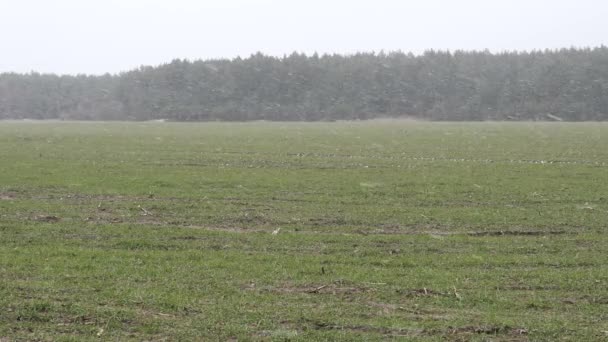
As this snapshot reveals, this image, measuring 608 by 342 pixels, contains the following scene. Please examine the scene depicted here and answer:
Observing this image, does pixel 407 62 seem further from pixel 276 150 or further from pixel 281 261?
pixel 281 261

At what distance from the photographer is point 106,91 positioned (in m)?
143

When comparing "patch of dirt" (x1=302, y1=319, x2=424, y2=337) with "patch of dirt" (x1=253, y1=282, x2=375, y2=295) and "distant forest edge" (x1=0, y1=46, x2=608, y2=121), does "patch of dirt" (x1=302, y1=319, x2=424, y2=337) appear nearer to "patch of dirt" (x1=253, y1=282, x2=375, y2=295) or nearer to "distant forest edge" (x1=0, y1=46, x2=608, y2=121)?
"patch of dirt" (x1=253, y1=282, x2=375, y2=295)

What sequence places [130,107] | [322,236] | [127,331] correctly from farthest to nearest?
[130,107] → [322,236] → [127,331]

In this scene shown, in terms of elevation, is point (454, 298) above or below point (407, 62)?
below

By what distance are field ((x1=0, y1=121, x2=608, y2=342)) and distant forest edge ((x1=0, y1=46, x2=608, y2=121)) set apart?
94.9 meters

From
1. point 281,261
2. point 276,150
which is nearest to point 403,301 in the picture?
point 281,261

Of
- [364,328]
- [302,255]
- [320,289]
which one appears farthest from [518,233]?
[364,328]

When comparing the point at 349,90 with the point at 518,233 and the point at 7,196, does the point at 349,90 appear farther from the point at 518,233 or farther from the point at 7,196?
the point at 518,233

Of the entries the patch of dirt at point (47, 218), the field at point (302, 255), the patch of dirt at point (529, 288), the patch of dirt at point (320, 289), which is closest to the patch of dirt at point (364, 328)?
the field at point (302, 255)

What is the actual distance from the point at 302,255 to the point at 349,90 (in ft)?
385

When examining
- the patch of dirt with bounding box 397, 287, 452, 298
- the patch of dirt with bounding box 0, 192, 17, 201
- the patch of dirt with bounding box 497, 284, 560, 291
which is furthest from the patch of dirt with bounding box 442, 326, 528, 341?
the patch of dirt with bounding box 0, 192, 17, 201

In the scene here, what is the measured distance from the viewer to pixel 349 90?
5069 inches

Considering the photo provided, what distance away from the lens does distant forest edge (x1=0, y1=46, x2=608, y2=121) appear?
118m

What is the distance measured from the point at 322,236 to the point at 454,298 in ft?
15.7
